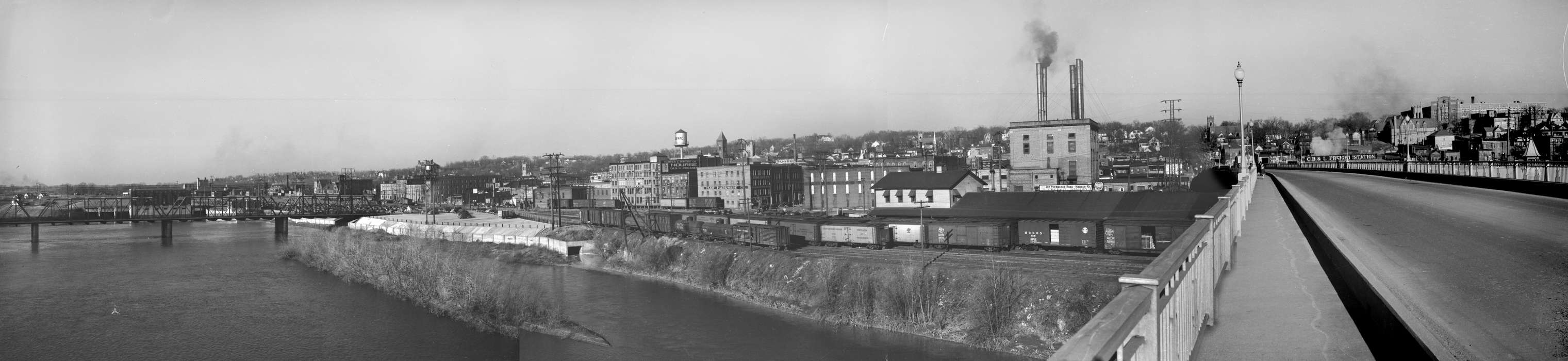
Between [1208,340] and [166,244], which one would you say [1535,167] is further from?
[166,244]

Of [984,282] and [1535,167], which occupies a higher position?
[1535,167]

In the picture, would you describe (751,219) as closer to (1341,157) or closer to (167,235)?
(167,235)

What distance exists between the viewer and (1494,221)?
4.21 metres

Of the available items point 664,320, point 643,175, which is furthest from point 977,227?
point 643,175

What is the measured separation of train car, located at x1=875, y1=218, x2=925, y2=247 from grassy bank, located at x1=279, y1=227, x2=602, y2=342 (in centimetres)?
865

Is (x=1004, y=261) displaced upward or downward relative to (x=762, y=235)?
downward

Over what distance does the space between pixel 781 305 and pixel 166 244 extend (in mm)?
22083

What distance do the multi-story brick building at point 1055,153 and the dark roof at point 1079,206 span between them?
25.5 ft

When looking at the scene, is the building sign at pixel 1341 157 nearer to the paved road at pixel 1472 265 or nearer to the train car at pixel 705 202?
the train car at pixel 705 202

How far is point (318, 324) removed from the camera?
12648 millimetres

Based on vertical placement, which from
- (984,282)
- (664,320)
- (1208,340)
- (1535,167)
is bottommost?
(664,320)

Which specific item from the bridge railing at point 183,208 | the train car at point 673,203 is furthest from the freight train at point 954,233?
the bridge railing at point 183,208

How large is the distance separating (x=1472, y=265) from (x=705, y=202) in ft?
101

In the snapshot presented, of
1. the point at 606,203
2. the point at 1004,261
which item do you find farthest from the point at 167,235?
the point at 1004,261
